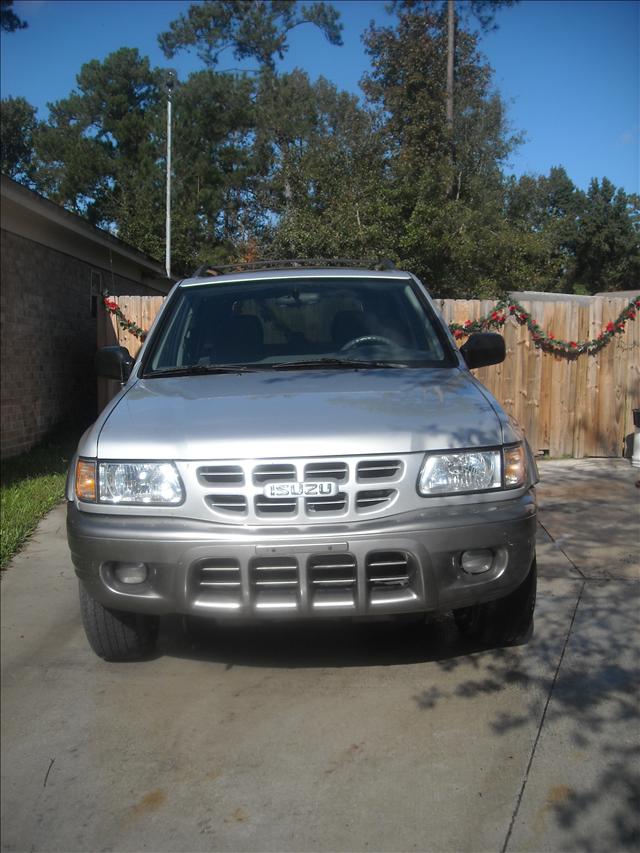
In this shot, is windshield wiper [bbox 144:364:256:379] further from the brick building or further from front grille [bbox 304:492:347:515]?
the brick building

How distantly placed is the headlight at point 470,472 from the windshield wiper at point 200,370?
1.22 metres

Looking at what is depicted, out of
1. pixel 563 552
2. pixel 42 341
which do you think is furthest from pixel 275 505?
pixel 42 341

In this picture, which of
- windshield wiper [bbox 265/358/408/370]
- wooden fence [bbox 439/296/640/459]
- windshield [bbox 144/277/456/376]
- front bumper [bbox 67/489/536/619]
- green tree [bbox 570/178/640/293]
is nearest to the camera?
front bumper [bbox 67/489/536/619]

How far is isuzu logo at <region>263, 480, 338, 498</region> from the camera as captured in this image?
2.98 meters

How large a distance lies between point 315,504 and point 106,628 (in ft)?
3.86

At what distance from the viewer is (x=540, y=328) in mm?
9320

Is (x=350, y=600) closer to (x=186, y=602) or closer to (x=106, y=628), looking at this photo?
(x=186, y=602)

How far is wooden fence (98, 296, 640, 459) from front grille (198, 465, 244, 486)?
6730mm

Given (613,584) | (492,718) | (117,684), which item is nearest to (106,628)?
(117,684)

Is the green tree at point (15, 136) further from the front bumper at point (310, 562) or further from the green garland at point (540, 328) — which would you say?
the front bumper at point (310, 562)

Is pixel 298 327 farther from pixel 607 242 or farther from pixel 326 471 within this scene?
pixel 607 242

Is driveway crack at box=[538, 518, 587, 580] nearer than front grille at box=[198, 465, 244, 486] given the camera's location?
No

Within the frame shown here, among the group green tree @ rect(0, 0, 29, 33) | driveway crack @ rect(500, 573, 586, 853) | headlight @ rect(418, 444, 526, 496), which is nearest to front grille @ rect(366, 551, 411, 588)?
headlight @ rect(418, 444, 526, 496)

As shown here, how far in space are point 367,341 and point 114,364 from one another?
4.51 feet
